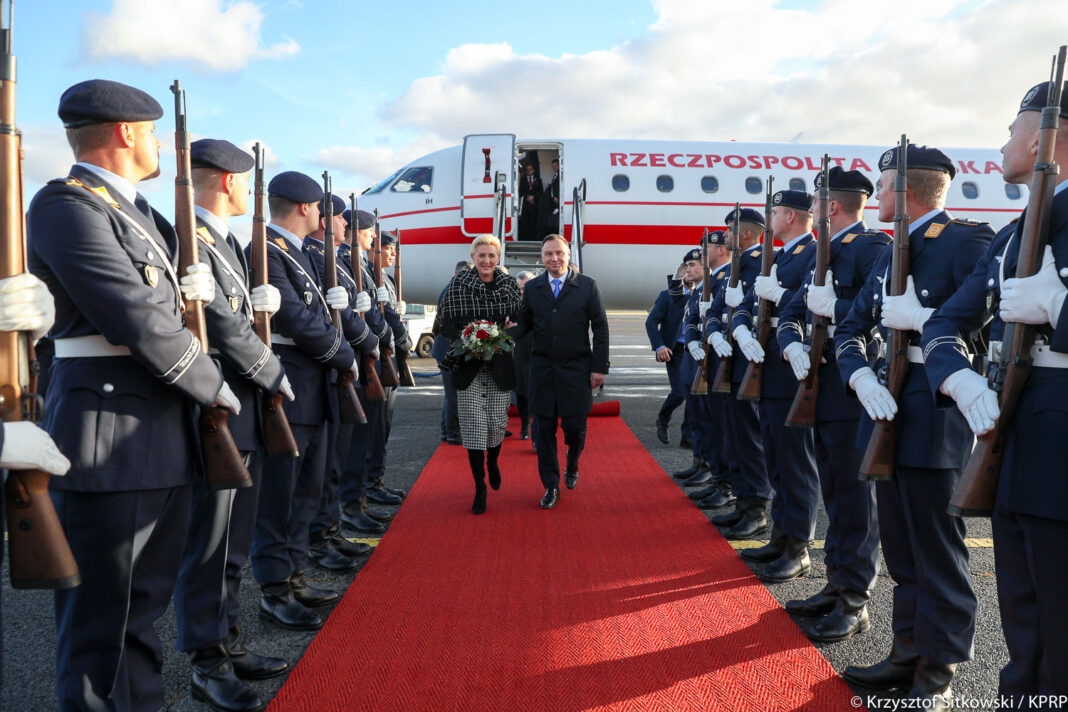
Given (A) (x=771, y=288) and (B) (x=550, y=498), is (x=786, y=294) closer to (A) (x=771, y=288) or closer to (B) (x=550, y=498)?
(A) (x=771, y=288)

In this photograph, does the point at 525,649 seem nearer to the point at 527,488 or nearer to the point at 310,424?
the point at 310,424

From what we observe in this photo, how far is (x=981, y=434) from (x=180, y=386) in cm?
226

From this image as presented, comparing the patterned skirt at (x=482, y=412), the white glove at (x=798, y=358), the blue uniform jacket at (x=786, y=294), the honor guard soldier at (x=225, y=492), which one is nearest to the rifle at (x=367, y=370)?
the patterned skirt at (x=482, y=412)

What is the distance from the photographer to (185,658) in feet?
9.83

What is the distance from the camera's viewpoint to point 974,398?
204cm

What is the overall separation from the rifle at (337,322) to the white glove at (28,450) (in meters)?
2.06

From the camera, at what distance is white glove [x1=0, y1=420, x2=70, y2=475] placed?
5.43 ft

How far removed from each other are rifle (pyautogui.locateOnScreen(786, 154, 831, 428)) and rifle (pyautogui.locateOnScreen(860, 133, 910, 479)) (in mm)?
701

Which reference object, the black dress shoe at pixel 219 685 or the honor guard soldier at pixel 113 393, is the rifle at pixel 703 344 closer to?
the black dress shoe at pixel 219 685

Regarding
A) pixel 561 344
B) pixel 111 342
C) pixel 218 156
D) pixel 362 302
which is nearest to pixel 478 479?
pixel 561 344

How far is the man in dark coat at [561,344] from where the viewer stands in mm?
5402

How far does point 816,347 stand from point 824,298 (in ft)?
0.77

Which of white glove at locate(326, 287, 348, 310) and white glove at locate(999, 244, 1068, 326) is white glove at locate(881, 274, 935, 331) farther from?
white glove at locate(326, 287, 348, 310)

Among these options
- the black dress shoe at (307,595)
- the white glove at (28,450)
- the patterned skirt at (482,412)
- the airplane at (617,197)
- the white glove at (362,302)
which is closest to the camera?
the white glove at (28,450)
